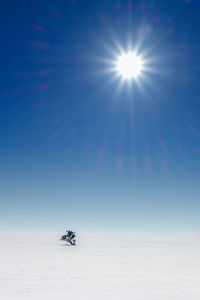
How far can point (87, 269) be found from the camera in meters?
25.5

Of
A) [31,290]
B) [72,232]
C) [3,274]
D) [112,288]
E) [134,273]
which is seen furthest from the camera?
[72,232]

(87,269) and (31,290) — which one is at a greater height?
(87,269)

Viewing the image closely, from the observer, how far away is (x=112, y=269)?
2586cm

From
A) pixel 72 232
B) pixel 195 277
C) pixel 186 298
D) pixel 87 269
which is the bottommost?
pixel 186 298

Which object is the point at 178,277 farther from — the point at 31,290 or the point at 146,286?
the point at 31,290

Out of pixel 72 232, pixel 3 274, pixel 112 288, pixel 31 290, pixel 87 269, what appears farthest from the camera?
pixel 72 232

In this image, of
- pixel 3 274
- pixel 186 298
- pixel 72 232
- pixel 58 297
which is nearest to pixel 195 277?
pixel 186 298

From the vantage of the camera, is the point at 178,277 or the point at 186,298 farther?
the point at 178,277

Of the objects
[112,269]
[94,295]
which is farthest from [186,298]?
[112,269]

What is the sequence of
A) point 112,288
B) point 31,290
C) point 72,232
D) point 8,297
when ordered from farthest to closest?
point 72,232, point 112,288, point 31,290, point 8,297

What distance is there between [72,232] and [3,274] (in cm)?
3199

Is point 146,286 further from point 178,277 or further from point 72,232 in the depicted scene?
point 72,232

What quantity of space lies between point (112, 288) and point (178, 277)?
6.62 meters

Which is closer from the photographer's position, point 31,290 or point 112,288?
point 31,290
